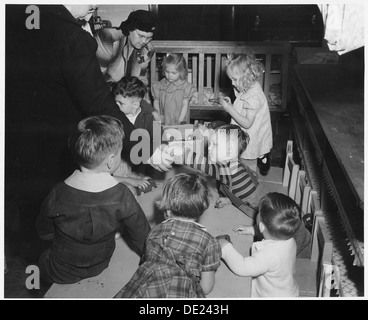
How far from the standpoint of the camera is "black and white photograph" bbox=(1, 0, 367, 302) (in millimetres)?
1687

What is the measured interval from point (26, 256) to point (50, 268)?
3.70ft

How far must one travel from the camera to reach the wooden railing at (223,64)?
367cm

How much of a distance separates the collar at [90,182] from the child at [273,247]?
0.51 metres

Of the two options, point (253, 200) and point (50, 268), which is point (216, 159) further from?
point (50, 268)

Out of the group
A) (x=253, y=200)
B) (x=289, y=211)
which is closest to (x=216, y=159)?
(x=253, y=200)

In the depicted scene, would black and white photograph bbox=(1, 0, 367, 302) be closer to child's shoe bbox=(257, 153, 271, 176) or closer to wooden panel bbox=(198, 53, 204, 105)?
child's shoe bbox=(257, 153, 271, 176)

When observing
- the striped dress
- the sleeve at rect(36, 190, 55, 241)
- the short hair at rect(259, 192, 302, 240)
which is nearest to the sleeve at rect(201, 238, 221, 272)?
the short hair at rect(259, 192, 302, 240)

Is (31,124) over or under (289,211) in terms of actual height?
over

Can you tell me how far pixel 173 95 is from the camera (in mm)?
3574

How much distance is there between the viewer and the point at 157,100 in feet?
12.1

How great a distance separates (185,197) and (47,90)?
0.90 m

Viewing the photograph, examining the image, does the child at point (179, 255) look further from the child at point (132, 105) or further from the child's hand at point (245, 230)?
the child at point (132, 105)

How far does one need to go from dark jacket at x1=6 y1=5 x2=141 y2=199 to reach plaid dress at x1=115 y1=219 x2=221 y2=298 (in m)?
0.69
